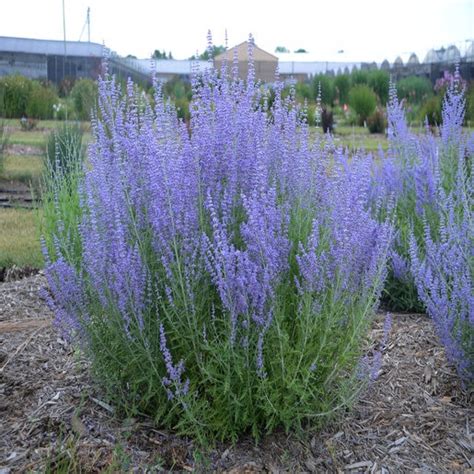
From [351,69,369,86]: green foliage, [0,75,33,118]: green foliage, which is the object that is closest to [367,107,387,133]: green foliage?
[351,69,369,86]: green foliage

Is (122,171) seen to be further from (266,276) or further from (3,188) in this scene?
(3,188)

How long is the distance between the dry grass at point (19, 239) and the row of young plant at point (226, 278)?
2.74 m

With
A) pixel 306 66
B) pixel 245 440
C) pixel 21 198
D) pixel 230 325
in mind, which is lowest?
pixel 245 440

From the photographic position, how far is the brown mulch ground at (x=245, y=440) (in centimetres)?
278

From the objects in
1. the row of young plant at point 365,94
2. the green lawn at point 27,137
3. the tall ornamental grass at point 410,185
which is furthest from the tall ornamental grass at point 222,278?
the row of young plant at point 365,94

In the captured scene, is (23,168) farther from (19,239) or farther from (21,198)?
(19,239)

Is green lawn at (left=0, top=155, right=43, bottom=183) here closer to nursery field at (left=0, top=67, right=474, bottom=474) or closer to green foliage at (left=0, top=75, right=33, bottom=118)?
green foliage at (left=0, top=75, right=33, bottom=118)

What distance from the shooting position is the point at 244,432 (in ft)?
9.53

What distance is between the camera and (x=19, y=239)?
23.1 feet

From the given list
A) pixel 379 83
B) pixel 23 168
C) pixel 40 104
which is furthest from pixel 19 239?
pixel 379 83

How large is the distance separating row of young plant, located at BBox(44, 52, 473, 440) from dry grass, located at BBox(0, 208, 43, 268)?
8.99 feet

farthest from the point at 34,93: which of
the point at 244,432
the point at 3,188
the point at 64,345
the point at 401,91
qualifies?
the point at 244,432

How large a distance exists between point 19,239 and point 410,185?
160 inches

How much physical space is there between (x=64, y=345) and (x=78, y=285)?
91 cm
